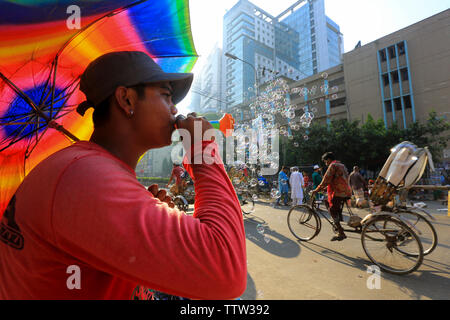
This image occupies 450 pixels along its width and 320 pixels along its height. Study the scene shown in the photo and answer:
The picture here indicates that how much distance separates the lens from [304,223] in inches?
208

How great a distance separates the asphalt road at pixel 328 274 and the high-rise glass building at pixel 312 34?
72.4 metres

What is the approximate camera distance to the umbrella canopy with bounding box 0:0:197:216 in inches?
37.0

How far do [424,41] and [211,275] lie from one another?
3415 cm

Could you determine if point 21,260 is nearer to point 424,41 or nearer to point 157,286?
point 157,286

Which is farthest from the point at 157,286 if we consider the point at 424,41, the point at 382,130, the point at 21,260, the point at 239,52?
the point at 239,52

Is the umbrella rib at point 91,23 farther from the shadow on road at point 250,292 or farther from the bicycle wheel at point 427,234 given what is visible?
the bicycle wheel at point 427,234

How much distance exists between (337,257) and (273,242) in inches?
54.8

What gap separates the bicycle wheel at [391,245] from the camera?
356 cm

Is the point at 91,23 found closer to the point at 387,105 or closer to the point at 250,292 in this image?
the point at 250,292
